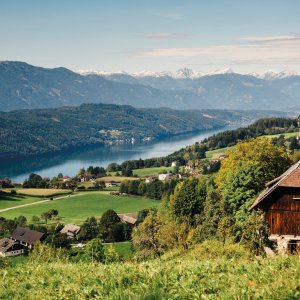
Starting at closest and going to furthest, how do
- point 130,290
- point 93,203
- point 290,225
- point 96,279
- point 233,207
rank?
point 130,290 → point 96,279 → point 290,225 → point 233,207 → point 93,203

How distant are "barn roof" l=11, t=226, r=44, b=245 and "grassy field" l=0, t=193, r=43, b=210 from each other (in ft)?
106

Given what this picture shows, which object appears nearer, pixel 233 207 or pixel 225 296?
pixel 225 296

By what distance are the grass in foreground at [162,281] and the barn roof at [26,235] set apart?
220 ft

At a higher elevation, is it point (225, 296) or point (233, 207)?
point (225, 296)

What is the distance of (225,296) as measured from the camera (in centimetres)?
712

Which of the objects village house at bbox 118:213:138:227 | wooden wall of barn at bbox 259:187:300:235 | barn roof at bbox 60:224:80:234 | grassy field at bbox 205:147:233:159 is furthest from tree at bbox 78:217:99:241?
grassy field at bbox 205:147:233:159

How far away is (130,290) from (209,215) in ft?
83.9

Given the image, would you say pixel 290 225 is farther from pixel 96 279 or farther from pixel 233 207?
pixel 96 279

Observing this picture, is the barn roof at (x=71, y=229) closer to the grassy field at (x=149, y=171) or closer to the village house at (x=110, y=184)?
the village house at (x=110, y=184)

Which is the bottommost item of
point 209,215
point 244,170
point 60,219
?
point 60,219

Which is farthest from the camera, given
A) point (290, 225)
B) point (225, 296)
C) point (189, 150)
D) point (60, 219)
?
point (189, 150)

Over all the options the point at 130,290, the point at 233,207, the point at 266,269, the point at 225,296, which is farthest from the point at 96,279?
the point at 233,207

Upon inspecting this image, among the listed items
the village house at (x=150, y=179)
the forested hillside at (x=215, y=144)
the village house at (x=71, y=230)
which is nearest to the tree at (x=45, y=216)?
the village house at (x=71, y=230)

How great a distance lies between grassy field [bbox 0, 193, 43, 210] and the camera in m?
115
